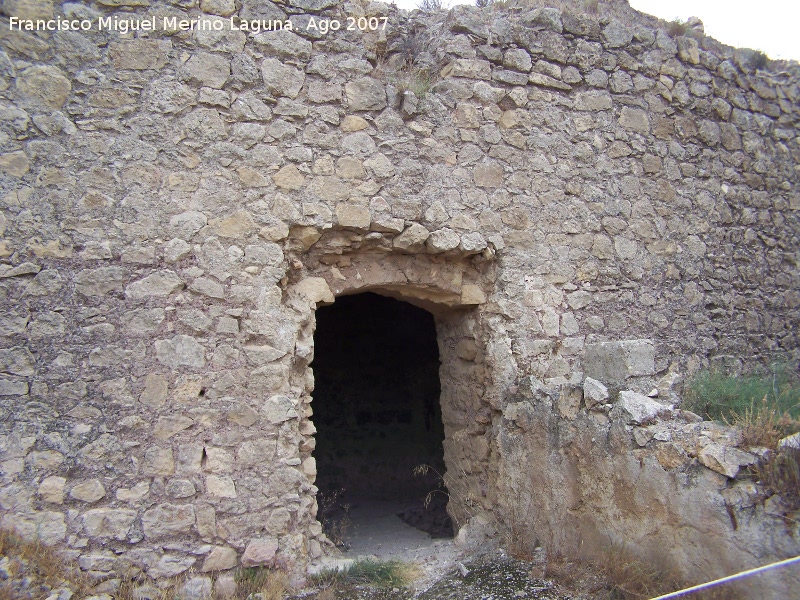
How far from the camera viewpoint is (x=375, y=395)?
27.0 feet

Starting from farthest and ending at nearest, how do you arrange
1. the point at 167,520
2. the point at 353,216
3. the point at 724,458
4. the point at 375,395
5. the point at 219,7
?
1. the point at 375,395
2. the point at 353,216
3. the point at 219,7
4. the point at 167,520
5. the point at 724,458

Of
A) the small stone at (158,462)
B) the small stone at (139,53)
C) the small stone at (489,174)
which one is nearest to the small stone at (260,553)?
the small stone at (158,462)

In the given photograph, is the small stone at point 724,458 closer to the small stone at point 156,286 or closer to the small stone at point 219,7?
the small stone at point 156,286

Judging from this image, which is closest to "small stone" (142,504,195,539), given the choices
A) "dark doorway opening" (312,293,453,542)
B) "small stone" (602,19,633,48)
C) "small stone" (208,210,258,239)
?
"small stone" (208,210,258,239)

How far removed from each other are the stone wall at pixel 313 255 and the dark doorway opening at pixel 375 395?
3205 mm

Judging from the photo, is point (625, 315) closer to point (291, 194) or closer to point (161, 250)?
point (291, 194)

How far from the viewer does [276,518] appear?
3.54 m

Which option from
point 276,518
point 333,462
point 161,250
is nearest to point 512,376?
point 276,518

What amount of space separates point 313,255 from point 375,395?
449 centimetres

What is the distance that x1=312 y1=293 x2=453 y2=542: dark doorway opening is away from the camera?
790 cm

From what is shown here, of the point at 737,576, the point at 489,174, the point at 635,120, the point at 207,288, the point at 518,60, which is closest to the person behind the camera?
the point at 737,576

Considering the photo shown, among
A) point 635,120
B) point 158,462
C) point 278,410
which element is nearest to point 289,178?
point 278,410

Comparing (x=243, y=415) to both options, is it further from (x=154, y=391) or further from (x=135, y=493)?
(x=135, y=493)

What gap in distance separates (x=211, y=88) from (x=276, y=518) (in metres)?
2.55
